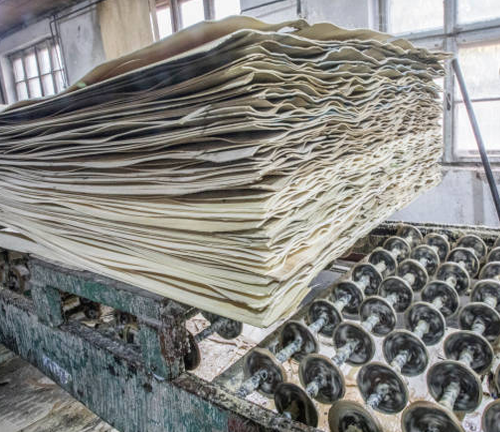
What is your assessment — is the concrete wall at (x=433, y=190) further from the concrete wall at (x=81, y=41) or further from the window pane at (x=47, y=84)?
the window pane at (x=47, y=84)

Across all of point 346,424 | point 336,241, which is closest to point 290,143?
point 336,241

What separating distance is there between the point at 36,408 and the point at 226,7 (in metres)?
4.80

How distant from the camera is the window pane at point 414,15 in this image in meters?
3.52

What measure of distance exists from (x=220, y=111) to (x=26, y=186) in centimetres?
77

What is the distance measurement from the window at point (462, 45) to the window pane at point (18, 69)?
25.6ft

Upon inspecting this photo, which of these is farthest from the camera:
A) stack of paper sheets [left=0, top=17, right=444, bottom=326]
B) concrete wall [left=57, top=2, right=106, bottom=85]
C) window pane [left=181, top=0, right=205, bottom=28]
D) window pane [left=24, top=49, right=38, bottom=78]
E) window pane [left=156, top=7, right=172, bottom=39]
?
window pane [left=24, top=49, right=38, bottom=78]

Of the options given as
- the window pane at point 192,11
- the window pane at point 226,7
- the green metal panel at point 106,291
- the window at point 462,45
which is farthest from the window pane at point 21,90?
the green metal panel at point 106,291

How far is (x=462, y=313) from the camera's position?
4.56ft

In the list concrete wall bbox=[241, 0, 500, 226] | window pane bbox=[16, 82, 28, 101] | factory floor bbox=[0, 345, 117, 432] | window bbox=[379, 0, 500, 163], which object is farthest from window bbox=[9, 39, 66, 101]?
factory floor bbox=[0, 345, 117, 432]

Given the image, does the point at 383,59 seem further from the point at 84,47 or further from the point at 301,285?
the point at 84,47

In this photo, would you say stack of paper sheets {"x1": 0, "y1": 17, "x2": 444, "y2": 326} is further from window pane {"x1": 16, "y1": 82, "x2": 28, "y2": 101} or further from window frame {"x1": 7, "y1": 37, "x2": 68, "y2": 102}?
window pane {"x1": 16, "y1": 82, "x2": 28, "y2": 101}

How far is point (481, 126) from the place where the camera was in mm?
3613

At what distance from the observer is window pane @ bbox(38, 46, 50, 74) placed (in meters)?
7.92

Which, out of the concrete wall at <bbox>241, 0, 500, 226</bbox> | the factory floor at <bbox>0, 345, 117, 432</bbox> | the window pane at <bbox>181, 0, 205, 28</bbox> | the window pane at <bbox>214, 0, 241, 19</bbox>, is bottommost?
the factory floor at <bbox>0, 345, 117, 432</bbox>
